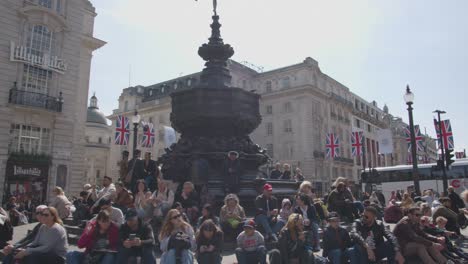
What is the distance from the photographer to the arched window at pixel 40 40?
27.8 meters

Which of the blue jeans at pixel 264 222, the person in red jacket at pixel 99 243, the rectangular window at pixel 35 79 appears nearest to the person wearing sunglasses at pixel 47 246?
the person in red jacket at pixel 99 243

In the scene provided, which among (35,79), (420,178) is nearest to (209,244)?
(35,79)

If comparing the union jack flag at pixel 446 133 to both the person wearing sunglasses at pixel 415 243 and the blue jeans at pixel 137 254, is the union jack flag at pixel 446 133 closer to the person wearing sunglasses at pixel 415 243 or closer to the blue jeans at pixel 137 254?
the person wearing sunglasses at pixel 415 243

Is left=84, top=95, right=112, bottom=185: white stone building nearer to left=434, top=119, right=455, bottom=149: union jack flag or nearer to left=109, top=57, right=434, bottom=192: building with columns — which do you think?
left=109, top=57, right=434, bottom=192: building with columns

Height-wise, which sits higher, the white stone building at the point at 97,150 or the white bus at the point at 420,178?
the white stone building at the point at 97,150

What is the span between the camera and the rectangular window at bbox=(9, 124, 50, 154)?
26.5 m

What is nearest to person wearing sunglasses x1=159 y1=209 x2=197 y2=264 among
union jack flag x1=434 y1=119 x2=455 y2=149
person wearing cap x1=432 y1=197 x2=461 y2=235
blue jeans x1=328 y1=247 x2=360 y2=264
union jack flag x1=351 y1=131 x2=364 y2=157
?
blue jeans x1=328 y1=247 x2=360 y2=264

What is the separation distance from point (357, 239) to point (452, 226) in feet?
16.9

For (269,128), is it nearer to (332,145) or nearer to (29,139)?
(332,145)

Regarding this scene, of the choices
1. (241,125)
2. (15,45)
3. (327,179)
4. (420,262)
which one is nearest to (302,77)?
(327,179)

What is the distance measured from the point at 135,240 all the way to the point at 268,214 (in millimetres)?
3659

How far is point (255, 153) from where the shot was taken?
1244 cm

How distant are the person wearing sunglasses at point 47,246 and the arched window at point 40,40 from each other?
2556cm

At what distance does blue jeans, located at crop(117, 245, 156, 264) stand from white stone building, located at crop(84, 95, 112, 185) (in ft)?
223
